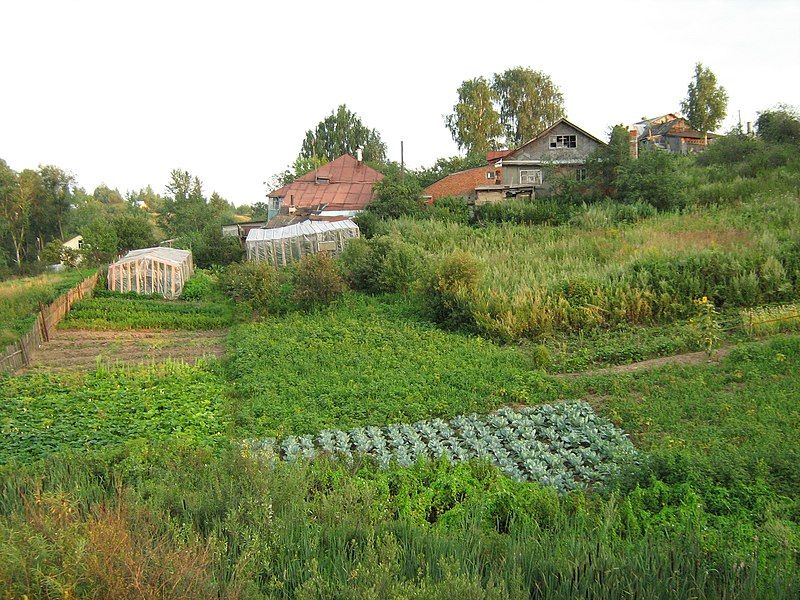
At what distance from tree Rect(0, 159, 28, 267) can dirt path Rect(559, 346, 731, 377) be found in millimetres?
49003

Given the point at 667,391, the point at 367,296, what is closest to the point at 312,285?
the point at 367,296

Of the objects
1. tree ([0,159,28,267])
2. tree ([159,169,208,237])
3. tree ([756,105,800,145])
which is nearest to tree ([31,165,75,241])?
tree ([0,159,28,267])

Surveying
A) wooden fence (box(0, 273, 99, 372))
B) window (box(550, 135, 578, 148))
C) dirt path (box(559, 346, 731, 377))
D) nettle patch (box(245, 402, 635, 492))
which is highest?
window (box(550, 135, 578, 148))

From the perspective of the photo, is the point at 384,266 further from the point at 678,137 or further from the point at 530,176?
the point at 678,137

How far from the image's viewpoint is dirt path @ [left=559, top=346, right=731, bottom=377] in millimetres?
11500

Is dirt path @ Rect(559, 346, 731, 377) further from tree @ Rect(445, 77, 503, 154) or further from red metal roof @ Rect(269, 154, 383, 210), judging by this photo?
tree @ Rect(445, 77, 503, 154)

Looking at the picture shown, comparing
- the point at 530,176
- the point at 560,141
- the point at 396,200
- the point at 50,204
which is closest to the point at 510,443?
the point at 396,200

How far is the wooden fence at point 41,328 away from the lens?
1321 centimetres

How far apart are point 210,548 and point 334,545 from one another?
924 mm

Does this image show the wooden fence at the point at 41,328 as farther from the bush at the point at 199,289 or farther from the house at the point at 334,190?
the house at the point at 334,190

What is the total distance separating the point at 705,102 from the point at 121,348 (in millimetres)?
51438

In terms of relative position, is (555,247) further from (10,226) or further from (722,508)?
(10,226)

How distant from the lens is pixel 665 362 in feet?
38.5

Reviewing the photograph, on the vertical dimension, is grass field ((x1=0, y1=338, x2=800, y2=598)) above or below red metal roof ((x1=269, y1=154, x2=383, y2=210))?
below
